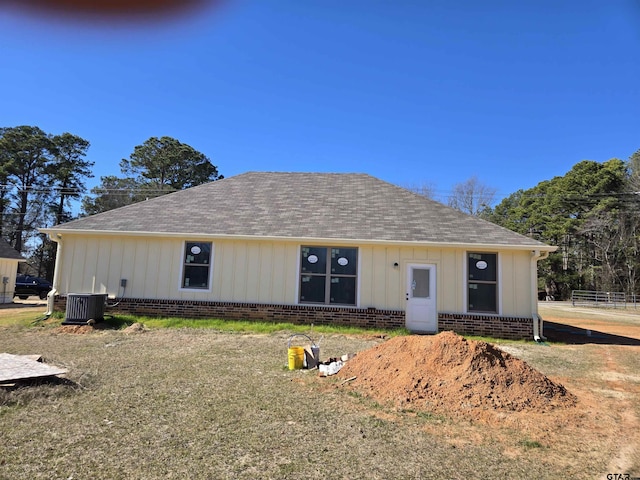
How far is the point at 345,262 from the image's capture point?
1159 centimetres

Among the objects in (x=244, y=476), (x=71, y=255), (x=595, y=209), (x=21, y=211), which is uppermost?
(x=595, y=209)

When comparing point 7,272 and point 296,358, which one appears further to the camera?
point 7,272

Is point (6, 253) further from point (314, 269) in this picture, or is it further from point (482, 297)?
point (482, 297)

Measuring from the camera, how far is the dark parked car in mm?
23734

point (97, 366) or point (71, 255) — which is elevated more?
point (71, 255)

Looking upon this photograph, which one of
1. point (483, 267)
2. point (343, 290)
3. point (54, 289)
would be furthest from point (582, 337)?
point (54, 289)

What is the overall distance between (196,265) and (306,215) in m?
3.73

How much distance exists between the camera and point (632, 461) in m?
3.53

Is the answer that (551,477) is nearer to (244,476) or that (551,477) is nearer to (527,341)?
(244,476)

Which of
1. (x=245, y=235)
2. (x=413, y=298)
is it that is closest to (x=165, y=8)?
(x=245, y=235)

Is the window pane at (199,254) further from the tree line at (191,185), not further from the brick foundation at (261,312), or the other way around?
the tree line at (191,185)

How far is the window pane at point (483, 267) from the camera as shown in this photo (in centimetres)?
1114

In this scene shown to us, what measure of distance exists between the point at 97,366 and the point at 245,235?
5.66m

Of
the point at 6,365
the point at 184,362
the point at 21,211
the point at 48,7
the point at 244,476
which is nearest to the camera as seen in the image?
the point at 244,476
